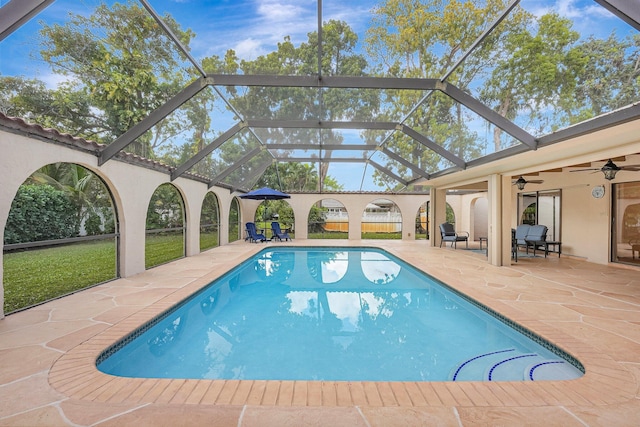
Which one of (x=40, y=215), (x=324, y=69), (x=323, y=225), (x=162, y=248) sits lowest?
(x=162, y=248)

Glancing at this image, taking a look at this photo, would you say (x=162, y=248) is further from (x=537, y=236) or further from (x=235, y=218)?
(x=537, y=236)

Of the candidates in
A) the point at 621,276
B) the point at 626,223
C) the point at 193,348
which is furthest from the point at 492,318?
the point at 626,223

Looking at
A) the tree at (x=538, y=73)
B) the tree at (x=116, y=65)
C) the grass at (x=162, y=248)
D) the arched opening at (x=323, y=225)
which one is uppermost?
the tree at (x=116, y=65)

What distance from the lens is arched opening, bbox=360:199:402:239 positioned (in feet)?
66.7

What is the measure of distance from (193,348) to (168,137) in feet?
19.3

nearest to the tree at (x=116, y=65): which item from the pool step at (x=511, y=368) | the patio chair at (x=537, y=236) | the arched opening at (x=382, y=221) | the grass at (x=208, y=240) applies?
the pool step at (x=511, y=368)

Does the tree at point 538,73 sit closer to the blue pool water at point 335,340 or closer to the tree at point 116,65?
the blue pool water at point 335,340

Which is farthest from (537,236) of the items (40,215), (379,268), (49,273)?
(40,215)

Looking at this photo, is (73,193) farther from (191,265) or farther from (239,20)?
(239,20)

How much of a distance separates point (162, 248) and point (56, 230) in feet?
12.6

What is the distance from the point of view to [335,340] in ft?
13.8

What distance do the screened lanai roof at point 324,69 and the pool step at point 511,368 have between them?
3.22m

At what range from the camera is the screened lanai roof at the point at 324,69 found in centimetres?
388

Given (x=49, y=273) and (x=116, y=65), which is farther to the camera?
(x=49, y=273)
